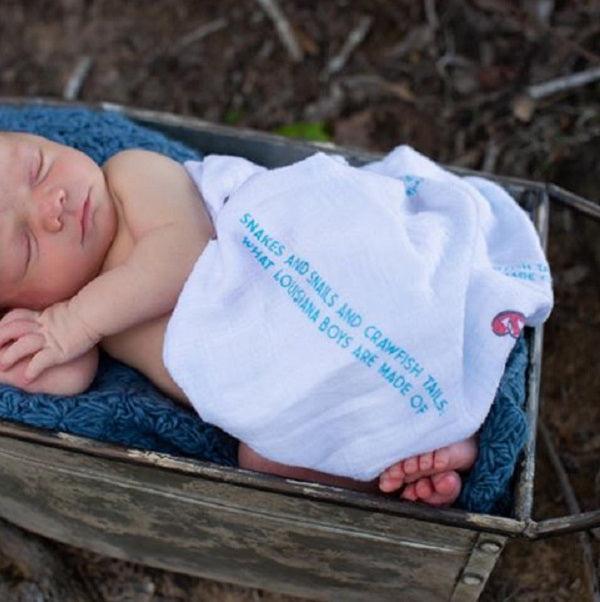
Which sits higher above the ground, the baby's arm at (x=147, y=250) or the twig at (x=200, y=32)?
the baby's arm at (x=147, y=250)

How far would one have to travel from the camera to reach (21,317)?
158cm

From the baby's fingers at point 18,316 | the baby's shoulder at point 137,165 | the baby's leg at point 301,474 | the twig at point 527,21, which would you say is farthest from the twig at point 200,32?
the baby's leg at point 301,474

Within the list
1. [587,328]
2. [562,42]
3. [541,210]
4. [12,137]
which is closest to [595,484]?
[587,328]

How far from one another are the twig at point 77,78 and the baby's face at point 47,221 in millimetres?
1078

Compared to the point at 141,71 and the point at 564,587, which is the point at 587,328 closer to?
the point at 564,587

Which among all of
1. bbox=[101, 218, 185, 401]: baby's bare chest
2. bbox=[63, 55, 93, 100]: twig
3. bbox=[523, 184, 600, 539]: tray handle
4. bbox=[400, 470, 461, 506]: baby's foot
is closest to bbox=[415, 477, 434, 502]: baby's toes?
bbox=[400, 470, 461, 506]: baby's foot

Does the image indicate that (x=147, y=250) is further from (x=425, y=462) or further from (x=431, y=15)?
(x=431, y=15)

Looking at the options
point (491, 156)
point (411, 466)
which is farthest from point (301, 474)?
point (491, 156)

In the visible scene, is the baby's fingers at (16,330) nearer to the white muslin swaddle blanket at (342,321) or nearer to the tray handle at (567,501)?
the white muslin swaddle blanket at (342,321)

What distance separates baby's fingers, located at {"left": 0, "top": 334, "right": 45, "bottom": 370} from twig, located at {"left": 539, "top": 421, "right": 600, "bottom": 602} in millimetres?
1023

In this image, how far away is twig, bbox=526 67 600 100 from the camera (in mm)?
2428

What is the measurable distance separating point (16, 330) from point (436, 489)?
2.22 feet

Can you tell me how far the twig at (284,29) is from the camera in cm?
270

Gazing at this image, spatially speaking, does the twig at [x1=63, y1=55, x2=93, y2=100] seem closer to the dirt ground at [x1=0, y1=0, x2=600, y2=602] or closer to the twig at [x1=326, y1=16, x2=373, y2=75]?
the dirt ground at [x1=0, y1=0, x2=600, y2=602]
